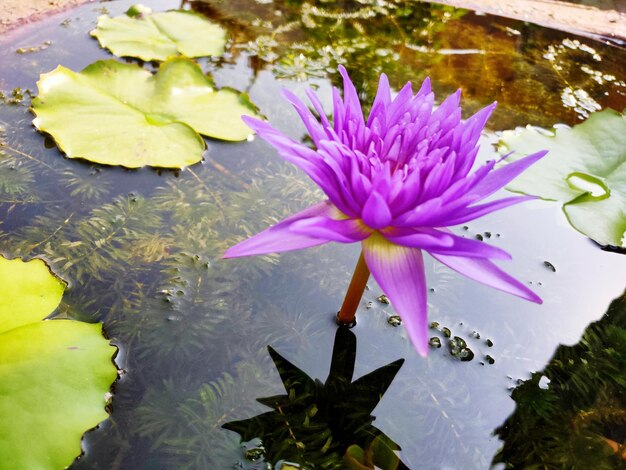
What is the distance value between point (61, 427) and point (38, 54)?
1.37 meters

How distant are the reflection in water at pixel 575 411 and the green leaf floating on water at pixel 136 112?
102 cm

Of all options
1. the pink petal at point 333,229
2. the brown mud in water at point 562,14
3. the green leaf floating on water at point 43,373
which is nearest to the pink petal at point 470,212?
the pink petal at point 333,229

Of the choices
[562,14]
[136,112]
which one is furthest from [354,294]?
[562,14]

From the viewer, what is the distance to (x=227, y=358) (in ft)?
3.59

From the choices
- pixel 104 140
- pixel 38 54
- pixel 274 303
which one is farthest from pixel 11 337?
pixel 38 54

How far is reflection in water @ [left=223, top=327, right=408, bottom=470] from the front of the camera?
969mm

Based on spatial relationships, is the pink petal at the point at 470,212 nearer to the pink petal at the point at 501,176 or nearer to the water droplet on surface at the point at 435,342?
the pink petal at the point at 501,176

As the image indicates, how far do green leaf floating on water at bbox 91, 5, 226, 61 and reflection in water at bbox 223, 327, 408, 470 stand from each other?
1.23m

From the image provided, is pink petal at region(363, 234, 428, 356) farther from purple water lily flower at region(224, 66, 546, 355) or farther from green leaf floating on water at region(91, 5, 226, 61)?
green leaf floating on water at region(91, 5, 226, 61)

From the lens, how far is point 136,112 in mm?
1604

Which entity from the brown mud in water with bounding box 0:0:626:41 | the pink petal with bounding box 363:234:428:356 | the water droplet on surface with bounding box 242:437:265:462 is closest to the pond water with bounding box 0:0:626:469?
the water droplet on surface with bounding box 242:437:265:462

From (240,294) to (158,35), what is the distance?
46.3 inches

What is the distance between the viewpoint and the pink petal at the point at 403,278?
0.83 meters

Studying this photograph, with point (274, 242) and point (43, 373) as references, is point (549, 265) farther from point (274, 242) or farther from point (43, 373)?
point (43, 373)
